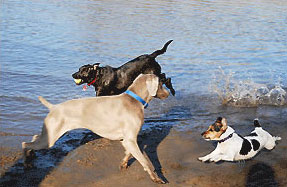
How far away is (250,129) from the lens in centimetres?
759

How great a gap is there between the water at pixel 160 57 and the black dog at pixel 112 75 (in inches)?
30.4

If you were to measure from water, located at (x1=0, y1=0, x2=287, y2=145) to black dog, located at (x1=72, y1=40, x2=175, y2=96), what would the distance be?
77 centimetres

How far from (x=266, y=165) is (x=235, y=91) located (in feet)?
11.9

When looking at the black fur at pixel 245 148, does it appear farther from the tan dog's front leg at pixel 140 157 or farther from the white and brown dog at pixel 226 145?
the tan dog's front leg at pixel 140 157

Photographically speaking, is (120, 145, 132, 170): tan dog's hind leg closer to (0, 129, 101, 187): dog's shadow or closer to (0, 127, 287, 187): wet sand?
(0, 127, 287, 187): wet sand

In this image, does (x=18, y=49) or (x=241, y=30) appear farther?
(x=241, y=30)

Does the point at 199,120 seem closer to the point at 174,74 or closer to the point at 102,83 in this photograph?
the point at 102,83

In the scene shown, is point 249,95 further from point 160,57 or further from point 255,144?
point 160,57

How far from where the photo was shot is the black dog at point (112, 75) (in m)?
8.05

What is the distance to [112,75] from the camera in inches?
328

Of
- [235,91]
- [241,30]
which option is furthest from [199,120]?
[241,30]

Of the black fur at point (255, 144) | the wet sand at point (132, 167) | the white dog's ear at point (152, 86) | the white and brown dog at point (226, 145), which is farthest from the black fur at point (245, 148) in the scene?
the white dog's ear at point (152, 86)

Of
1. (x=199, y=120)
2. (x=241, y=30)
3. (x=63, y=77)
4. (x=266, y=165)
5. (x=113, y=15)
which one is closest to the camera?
(x=266, y=165)

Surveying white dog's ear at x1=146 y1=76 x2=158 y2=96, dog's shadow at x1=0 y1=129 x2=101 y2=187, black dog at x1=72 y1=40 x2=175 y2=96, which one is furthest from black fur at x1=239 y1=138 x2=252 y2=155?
black dog at x1=72 y1=40 x2=175 y2=96
